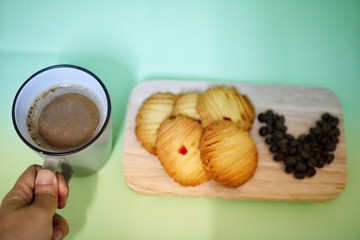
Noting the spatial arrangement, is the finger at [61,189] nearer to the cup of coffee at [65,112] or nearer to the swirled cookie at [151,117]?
the cup of coffee at [65,112]

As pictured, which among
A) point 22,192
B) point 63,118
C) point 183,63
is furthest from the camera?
point 183,63

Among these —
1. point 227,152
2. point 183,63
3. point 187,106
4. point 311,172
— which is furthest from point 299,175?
point 183,63

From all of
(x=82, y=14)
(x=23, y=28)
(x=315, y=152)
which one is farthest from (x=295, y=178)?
(x=23, y=28)

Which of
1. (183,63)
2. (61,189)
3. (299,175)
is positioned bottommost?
(299,175)

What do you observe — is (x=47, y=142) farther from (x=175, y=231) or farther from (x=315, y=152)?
(x=315, y=152)

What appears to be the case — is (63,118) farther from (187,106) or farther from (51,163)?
(187,106)

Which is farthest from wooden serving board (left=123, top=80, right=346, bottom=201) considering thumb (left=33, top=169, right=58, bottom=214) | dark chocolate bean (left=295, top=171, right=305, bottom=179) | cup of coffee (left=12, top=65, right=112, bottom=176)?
thumb (left=33, top=169, right=58, bottom=214)
